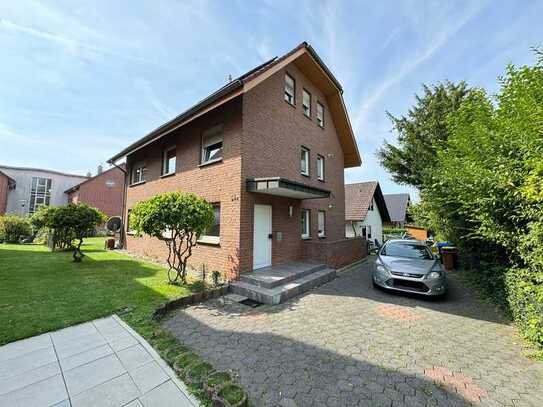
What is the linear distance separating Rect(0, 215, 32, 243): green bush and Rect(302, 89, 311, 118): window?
874 inches

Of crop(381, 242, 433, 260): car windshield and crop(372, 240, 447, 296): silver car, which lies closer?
crop(372, 240, 447, 296): silver car

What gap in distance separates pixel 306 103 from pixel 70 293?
1178 centimetres

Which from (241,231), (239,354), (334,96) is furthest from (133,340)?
(334,96)

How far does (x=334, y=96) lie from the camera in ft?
43.4

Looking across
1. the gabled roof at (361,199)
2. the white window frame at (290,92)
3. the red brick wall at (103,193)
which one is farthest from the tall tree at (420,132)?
the red brick wall at (103,193)

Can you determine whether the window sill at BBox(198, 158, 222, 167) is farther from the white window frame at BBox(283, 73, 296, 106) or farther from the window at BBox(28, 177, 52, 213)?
the window at BBox(28, 177, 52, 213)

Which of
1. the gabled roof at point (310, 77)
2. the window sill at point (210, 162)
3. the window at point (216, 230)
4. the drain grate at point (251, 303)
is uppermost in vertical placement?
the gabled roof at point (310, 77)

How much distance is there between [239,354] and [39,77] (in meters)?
10.1

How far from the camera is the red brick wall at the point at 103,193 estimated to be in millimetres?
25734

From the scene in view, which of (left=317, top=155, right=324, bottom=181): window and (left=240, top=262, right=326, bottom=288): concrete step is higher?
(left=317, top=155, right=324, bottom=181): window

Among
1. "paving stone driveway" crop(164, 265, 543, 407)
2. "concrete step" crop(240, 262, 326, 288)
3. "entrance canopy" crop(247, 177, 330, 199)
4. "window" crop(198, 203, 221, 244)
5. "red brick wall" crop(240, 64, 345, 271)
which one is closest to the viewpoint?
"paving stone driveway" crop(164, 265, 543, 407)

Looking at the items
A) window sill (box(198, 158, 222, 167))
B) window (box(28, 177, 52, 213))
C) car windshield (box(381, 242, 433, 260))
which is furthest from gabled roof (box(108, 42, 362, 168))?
window (box(28, 177, 52, 213))

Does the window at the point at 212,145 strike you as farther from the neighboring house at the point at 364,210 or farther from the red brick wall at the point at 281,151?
the neighboring house at the point at 364,210

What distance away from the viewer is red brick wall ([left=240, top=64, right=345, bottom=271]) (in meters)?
7.83
